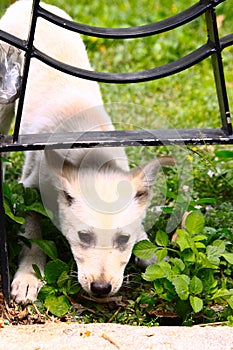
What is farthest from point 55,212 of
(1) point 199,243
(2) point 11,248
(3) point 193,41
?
(3) point 193,41

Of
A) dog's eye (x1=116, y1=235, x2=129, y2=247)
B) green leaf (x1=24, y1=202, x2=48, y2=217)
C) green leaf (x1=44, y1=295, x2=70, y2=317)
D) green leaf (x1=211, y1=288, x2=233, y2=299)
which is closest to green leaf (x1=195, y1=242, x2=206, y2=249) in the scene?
green leaf (x1=211, y1=288, x2=233, y2=299)

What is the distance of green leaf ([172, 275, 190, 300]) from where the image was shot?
134 inches

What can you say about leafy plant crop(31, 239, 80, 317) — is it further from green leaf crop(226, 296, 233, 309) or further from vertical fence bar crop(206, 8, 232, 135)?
vertical fence bar crop(206, 8, 232, 135)

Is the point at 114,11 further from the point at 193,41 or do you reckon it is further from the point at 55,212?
the point at 55,212

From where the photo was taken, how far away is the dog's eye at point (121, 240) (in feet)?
12.0

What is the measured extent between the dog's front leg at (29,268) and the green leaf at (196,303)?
861mm

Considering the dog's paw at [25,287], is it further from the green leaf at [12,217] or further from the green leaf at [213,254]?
the green leaf at [213,254]

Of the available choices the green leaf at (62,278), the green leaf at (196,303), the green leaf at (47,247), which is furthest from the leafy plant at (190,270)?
the green leaf at (47,247)

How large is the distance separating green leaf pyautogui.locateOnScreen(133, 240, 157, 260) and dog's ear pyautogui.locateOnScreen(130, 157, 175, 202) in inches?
11.4

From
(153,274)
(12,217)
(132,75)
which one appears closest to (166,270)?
(153,274)

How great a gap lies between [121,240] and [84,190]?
0.34 metres

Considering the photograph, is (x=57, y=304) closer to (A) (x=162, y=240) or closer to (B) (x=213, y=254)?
(A) (x=162, y=240)

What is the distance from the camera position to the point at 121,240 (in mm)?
3658

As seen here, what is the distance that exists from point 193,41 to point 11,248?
14.3 ft
